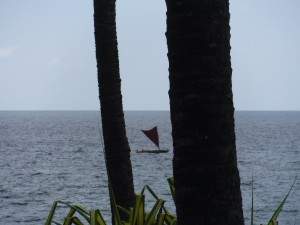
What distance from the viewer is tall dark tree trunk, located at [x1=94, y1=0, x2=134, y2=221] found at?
569 cm

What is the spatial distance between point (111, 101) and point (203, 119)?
9.38 ft

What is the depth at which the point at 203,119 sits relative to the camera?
291cm

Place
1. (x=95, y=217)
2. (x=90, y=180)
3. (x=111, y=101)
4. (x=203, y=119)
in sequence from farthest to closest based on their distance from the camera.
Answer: (x=90, y=180) → (x=111, y=101) → (x=95, y=217) → (x=203, y=119)

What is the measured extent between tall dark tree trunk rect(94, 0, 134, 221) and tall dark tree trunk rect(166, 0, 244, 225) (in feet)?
9.01

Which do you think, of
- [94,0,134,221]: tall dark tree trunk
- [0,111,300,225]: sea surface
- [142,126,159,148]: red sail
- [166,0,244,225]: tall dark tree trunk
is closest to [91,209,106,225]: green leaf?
[166,0,244,225]: tall dark tree trunk

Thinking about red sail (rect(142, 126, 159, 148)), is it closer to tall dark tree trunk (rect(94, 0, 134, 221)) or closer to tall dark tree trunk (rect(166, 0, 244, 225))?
tall dark tree trunk (rect(94, 0, 134, 221))

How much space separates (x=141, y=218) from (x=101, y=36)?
2.19m

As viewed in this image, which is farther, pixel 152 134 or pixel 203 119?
pixel 152 134

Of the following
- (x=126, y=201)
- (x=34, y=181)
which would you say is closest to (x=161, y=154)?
(x=34, y=181)

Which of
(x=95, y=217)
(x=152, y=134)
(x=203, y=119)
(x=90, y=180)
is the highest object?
(x=203, y=119)

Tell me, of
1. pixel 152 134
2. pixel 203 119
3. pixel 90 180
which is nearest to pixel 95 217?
pixel 203 119

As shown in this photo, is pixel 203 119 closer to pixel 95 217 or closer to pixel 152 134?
pixel 95 217

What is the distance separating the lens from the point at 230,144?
2957 millimetres

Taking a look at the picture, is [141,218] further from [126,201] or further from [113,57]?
[113,57]
